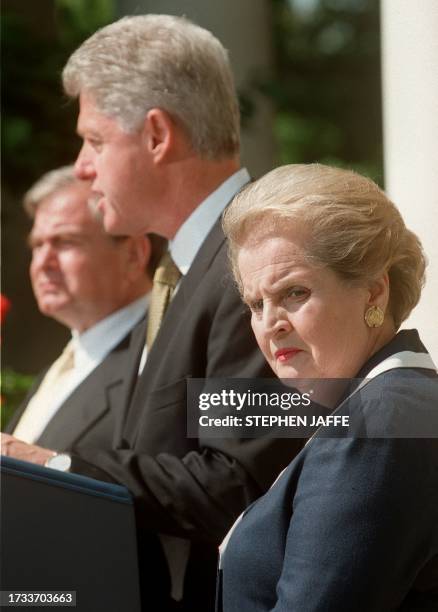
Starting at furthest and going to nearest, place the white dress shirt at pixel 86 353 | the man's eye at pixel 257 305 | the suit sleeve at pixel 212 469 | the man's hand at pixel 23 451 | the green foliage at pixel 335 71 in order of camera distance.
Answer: the green foliage at pixel 335 71, the white dress shirt at pixel 86 353, the man's hand at pixel 23 451, the suit sleeve at pixel 212 469, the man's eye at pixel 257 305

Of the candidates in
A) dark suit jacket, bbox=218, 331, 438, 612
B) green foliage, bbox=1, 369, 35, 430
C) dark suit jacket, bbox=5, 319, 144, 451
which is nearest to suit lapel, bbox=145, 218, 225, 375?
dark suit jacket, bbox=5, 319, 144, 451

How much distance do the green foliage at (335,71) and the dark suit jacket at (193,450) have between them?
523 cm

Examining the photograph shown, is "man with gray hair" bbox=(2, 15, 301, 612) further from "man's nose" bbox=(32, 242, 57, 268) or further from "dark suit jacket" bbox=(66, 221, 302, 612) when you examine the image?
"man's nose" bbox=(32, 242, 57, 268)

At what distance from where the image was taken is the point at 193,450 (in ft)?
8.34

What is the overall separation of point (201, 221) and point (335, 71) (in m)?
7.09

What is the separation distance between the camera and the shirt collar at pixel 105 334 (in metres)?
3.74

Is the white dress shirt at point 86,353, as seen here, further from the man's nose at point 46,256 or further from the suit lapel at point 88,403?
the man's nose at point 46,256

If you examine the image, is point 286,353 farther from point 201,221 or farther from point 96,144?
point 96,144

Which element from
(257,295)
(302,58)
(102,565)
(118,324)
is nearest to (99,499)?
(102,565)

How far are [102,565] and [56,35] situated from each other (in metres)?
3.44

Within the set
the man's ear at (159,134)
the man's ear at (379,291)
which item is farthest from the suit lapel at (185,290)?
the man's ear at (379,291)

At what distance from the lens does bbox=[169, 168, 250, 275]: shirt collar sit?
109 inches

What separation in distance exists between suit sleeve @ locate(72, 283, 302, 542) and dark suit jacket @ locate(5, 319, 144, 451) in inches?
20.0

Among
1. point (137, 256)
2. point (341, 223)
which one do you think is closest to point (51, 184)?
point (137, 256)
